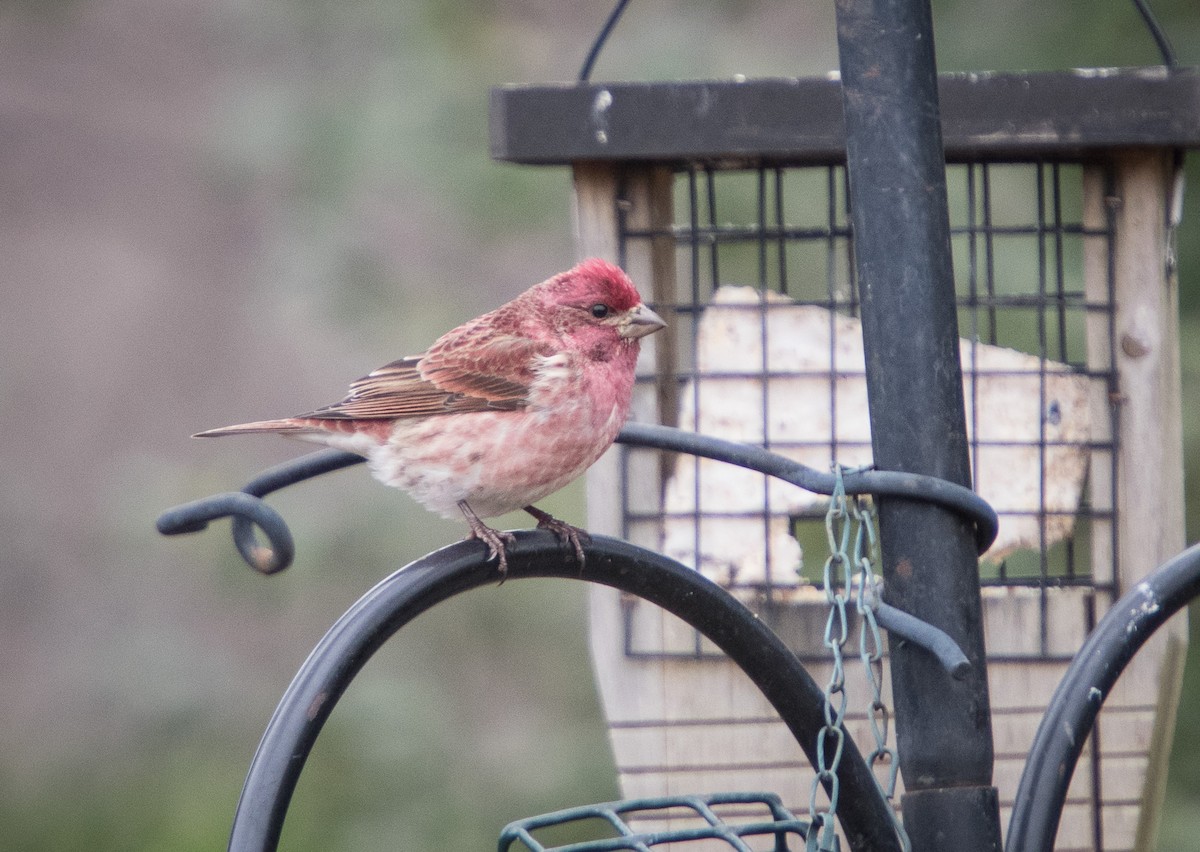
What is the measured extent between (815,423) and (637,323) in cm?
53

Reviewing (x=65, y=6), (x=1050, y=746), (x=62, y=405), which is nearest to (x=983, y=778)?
(x=1050, y=746)

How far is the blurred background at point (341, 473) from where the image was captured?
448cm

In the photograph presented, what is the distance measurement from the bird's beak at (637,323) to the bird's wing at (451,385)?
0.18 m

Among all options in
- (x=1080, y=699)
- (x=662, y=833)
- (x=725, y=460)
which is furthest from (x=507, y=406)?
(x=1080, y=699)

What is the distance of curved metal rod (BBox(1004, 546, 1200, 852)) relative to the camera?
200 centimetres

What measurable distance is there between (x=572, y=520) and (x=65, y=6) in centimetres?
298

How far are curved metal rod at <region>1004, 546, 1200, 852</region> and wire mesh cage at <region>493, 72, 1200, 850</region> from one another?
96 centimetres

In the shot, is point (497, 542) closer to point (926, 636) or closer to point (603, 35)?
point (926, 636)

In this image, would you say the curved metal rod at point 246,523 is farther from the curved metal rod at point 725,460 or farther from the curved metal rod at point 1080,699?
the curved metal rod at point 1080,699

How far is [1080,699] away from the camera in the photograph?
2.05 meters

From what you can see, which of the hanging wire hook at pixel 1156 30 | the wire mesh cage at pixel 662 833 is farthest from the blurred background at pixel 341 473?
the wire mesh cage at pixel 662 833

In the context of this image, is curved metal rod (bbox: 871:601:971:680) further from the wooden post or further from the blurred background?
the blurred background

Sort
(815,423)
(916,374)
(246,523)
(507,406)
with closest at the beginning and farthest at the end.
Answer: (916,374) < (246,523) < (507,406) < (815,423)

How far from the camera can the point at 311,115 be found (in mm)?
4566
